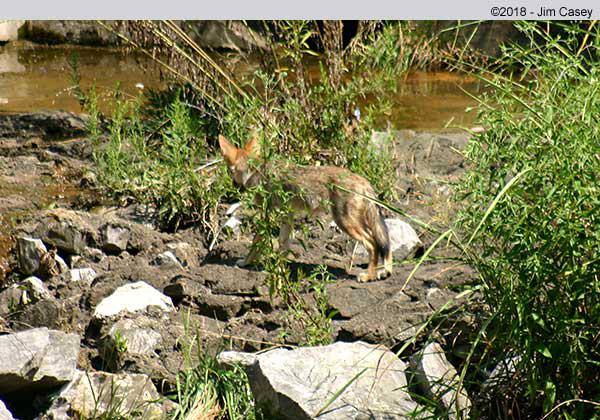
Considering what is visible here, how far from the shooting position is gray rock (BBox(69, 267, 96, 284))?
6414 millimetres

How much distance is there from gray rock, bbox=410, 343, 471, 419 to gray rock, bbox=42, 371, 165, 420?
4.16 ft

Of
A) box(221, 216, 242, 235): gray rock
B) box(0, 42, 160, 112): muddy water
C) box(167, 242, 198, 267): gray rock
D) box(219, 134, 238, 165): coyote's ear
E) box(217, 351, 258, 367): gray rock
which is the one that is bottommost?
box(0, 42, 160, 112): muddy water

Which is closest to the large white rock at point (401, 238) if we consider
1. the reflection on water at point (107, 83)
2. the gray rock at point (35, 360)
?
the gray rock at point (35, 360)

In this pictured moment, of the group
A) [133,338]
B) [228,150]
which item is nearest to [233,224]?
[228,150]

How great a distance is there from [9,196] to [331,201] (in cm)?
269

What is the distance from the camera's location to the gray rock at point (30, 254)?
6535 millimetres

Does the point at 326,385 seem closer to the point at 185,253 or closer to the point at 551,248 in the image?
the point at 551,248

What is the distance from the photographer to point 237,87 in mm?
7848

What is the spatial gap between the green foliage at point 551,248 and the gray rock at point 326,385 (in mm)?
634

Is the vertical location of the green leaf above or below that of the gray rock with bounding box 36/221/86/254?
above

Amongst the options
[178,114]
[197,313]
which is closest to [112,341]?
[197,313]

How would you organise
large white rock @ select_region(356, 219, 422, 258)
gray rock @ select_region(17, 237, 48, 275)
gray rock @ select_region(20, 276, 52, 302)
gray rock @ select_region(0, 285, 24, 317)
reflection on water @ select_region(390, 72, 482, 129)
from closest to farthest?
gray rock @ select_region(0, 285, 24, 317) < gray rock @ select_region(20, 276, 52, 302) < gray rock @ select_region(17, 237, 48, 275) < large white rock @ select_region(356, 219, 422, 258) < reflection on water @ select_region(390, 72, 482, 129)

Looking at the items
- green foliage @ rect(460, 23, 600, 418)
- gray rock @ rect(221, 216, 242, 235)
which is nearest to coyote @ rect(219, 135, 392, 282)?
gray rock @ rect(221, 216, 242, 235)

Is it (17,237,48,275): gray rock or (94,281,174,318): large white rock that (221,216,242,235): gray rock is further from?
(17,237,48,275): gray rock
